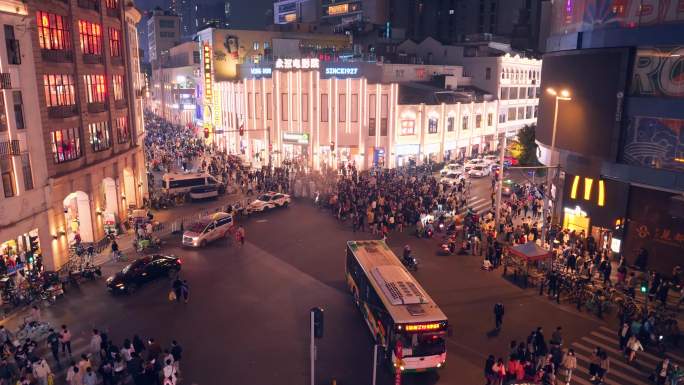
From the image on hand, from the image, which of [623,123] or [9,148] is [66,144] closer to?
[9,148]

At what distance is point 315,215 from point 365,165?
17811mm

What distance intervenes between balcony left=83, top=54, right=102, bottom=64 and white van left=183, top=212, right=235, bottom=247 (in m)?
13.0

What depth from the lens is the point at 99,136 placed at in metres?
34.8

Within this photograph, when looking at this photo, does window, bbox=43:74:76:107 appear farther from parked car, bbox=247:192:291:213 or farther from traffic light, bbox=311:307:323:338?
traffic light, bbox=311:307:323:338

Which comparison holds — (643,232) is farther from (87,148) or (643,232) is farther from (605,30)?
(87,148)

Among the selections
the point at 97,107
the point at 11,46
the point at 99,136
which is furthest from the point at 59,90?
the point at 99,136

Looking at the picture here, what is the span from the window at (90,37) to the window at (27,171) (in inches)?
397

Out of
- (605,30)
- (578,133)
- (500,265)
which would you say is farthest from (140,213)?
(605,30)

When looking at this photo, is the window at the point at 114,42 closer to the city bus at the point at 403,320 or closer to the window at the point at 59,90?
the window at the point at 59,90

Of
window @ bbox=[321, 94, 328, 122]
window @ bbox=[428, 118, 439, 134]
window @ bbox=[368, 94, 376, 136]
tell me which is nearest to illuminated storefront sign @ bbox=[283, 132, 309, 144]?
window @ bbox=[321, 94, 328, 122]

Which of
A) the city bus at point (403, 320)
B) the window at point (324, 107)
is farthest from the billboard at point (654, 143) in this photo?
the window at point (324, 107)

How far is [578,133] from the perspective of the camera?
30.2m

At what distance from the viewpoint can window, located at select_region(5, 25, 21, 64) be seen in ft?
79.1

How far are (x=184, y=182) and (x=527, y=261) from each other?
1237 inches
